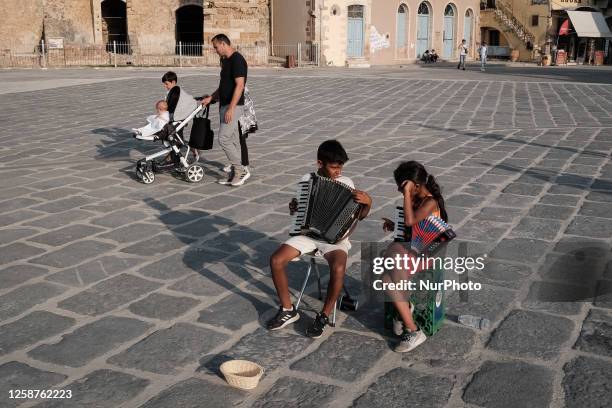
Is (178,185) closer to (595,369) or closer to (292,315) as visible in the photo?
(292,315)

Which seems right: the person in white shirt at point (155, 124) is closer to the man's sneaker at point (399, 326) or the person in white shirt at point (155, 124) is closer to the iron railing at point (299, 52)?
the man's sneaker at point (399, 326)

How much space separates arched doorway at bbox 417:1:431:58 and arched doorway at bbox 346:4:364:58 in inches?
203

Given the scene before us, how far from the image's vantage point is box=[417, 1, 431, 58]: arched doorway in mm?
36438

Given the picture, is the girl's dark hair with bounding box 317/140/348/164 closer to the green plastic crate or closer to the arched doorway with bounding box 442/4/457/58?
the green plastic crate

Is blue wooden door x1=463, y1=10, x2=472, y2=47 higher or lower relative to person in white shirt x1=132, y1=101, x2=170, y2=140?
higher

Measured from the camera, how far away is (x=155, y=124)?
7.73 meters

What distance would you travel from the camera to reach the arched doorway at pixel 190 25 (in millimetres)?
33750

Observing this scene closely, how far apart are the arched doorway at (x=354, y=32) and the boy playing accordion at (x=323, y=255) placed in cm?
2927

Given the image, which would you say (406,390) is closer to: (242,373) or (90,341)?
(242,373)

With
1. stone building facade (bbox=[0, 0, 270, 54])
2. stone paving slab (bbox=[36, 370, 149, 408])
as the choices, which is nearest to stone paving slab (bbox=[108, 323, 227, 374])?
stone paving slab (bbox=[36, 370, 149, 408])

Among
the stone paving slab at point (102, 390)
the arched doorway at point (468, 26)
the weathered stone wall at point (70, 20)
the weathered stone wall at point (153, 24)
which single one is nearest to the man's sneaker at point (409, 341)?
the stone paving slab at point (102, 390)

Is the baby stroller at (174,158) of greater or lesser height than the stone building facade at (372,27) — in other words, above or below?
below

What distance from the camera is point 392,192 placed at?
7.12m

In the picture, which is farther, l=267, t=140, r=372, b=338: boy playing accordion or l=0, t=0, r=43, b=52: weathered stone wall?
l=0, t=0, r=43, b=52: weathered stone wall
